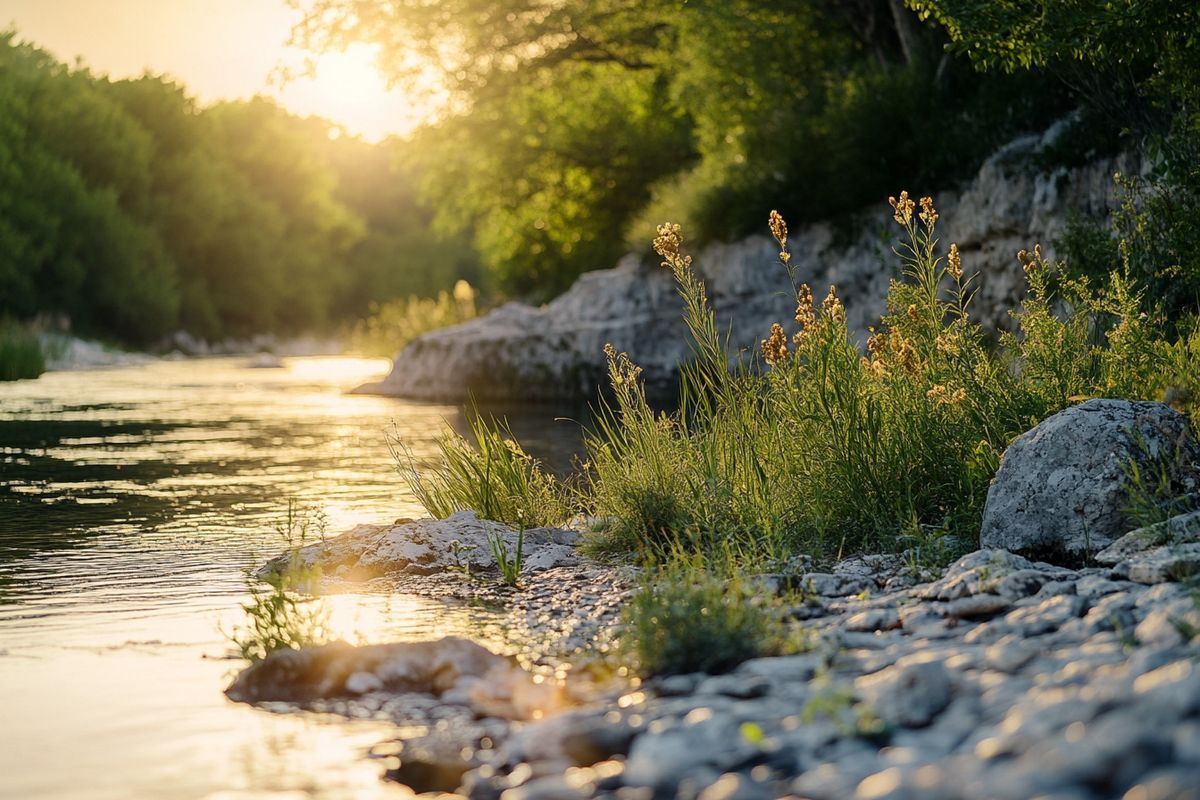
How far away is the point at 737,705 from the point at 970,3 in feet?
20.8

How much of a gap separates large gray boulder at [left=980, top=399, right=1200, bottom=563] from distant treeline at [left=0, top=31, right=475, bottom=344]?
2880 cm

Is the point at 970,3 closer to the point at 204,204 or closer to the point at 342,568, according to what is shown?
the point at 342,568

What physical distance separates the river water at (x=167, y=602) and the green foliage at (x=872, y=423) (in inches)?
58.3

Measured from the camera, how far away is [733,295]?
854 inches

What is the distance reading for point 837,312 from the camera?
22.5 ft

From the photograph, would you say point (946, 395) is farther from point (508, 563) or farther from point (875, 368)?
point (508, 563)

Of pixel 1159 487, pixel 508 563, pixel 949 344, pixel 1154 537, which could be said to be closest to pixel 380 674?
pixel 508 563

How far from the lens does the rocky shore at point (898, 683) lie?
3.40 m

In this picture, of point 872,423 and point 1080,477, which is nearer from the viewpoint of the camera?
point 1080,477

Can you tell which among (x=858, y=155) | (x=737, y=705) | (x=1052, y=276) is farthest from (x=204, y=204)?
(x=737, y=705)

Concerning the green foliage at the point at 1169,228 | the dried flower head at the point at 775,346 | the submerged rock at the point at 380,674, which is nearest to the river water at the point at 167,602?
the submerged rock at the point at 380,674

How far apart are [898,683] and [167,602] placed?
4.06m

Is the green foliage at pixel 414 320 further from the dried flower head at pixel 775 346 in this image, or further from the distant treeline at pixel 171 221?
the dried flower head at pixel 775 346

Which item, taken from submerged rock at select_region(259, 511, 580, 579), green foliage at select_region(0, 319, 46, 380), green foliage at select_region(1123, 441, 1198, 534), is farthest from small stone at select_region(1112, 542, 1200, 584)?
green foliage at select_region(0, 319, 46, 380)
